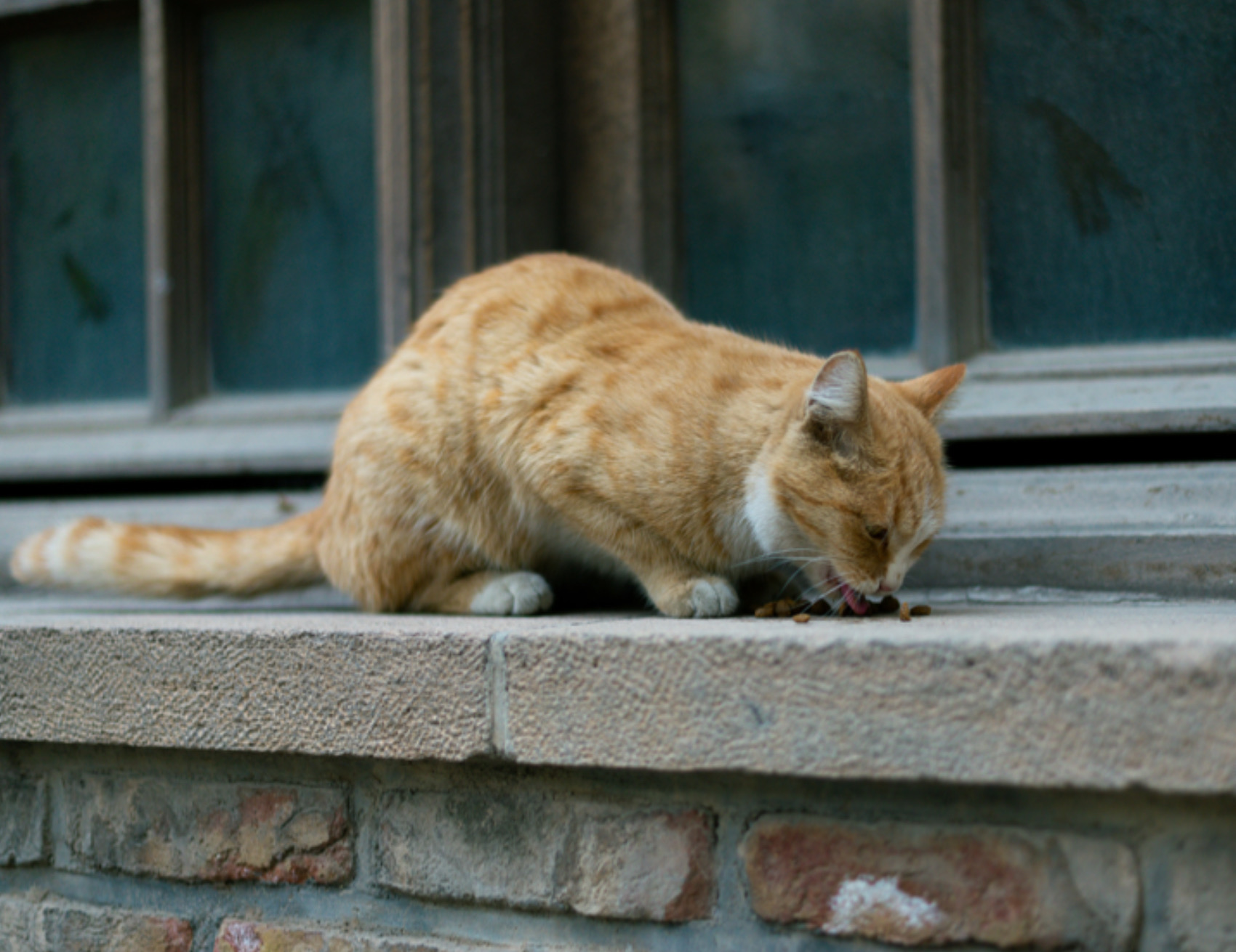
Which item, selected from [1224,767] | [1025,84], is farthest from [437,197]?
[1224,767]

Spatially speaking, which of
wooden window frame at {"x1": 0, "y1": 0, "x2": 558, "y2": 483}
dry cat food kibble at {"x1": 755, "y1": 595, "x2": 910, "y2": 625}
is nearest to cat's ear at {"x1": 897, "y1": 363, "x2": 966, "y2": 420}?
dry cat food kibble at {"x1": 755, "y1": 595, "x2": 910, "y2": 625}

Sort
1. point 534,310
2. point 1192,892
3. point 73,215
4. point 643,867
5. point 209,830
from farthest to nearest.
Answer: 1. point 73,215
2. point 534,310
3. point 209,830
4. point 643,867
5. point 1192,892

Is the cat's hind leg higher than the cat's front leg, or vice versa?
the cat's front leg

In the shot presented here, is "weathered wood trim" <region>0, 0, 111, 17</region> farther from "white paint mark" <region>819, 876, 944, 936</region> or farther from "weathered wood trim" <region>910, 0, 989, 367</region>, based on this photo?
"white paint mark" <region>819, 876, 944, 936</region>

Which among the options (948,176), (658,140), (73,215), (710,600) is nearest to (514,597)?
(710,600)

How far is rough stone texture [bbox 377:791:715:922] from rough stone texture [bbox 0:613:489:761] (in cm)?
13

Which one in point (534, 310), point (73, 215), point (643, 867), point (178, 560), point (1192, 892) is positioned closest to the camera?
point (1192, 892)

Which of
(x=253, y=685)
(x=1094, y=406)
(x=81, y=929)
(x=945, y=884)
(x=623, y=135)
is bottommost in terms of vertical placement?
(x=81, y=929)

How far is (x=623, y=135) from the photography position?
8.34ft

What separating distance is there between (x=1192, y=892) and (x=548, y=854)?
0.81 m

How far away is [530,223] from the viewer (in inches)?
102

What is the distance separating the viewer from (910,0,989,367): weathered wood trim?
2.26 m

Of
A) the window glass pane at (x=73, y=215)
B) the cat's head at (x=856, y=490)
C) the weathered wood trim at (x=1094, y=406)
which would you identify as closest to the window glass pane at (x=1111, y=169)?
the weathered wood trim at (x=1094, y=406)

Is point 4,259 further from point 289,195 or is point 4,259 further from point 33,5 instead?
point 289,195
